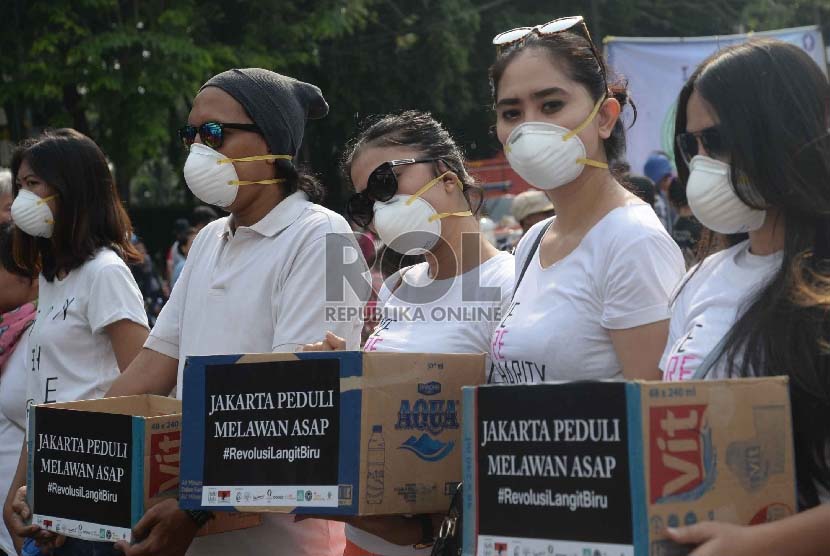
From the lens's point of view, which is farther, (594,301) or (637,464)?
(594,301)

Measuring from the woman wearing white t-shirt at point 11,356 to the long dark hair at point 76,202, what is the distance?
0.46 meters

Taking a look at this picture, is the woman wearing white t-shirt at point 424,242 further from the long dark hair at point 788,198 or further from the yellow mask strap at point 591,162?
the long dark hair at point 788,198

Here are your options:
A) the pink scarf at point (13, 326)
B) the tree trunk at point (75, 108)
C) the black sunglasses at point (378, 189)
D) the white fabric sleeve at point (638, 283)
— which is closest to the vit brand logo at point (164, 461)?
the black sunglasses at point (378, 189)

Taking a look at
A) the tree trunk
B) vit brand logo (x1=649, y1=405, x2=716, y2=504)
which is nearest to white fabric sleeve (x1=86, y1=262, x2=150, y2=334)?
vit brand logo (x1=649, y1=405, x2=716, y2=504)

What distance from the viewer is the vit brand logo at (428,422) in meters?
2.69

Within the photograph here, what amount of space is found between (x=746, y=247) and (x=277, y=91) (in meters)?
1.67

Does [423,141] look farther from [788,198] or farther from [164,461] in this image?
[788,198]

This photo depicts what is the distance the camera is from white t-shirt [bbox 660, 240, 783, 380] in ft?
7.52

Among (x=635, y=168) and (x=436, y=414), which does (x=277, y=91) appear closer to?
(x=436, y=414)

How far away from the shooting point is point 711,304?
237 cm

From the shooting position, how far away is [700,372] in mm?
2248

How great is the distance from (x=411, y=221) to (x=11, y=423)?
2022mm

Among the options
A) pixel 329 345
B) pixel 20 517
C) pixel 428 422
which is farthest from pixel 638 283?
pixel 20 517

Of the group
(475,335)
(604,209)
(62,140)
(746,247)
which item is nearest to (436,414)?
(475,335)
